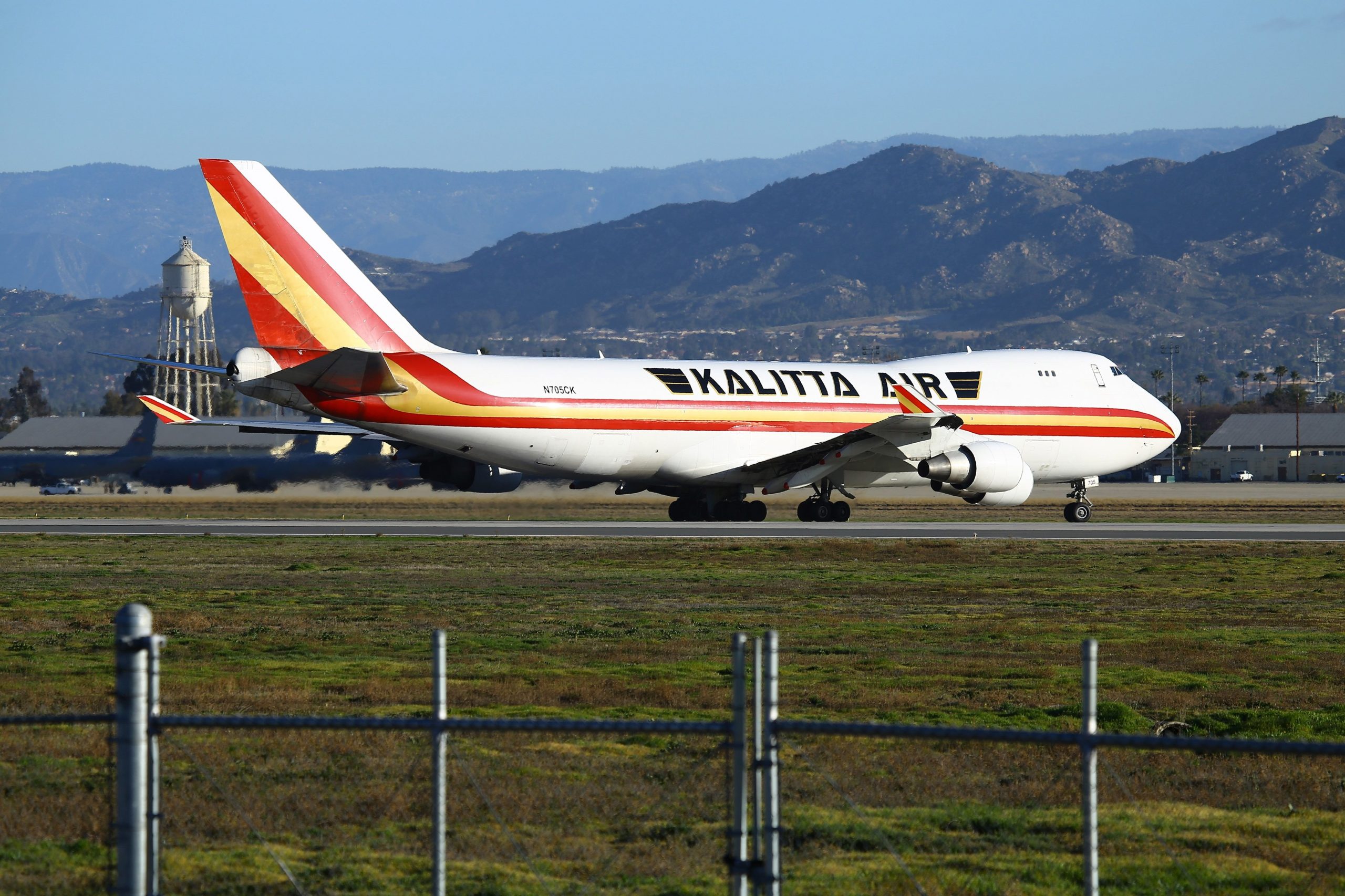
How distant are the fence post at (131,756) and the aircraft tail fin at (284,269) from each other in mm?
27668

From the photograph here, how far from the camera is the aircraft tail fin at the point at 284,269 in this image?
3425cm

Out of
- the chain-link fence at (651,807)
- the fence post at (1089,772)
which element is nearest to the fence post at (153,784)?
the chain-link fence at (651,807)

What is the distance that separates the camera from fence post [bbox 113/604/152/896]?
7.23 m

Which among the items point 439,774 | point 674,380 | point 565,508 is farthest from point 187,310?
point 439,774

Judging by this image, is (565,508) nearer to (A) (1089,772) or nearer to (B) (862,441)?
(B) (862,441)

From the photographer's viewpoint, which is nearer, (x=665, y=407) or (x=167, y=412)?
(x=665, y=407)

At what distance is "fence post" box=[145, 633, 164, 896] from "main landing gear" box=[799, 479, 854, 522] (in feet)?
120

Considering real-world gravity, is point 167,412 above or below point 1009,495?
above

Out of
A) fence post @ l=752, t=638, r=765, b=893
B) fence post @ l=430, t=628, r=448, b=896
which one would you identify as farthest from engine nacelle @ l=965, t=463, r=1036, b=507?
fence post @ l=430, t=628, r=448, b=896

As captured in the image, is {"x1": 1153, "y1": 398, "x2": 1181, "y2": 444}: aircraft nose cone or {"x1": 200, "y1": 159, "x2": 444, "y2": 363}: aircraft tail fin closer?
{"x1": 200, "y1": 159, "x2": 444, "y2": 363}: aircraft tail fin

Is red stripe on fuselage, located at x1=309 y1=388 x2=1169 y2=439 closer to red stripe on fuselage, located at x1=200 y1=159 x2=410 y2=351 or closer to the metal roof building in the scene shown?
red stripe on fuselage, located at x1=200 y1=159 x2=410 y2=351

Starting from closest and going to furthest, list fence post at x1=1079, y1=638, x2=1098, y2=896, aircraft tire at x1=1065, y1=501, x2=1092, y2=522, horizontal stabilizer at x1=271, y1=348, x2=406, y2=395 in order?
fence post at x1=1079, y1=638, x2=1098, y2=896
horizontal stabilizer at x1=271, y1=348, x2=406, y2=395
aircraft tire at x1=1065, y1=501, x2=1092, y2=522

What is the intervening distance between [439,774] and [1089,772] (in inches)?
121

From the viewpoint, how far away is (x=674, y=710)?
1488 centimetres
